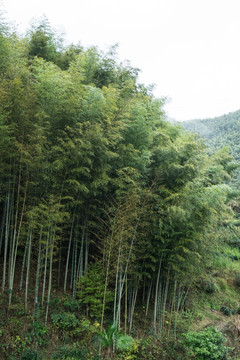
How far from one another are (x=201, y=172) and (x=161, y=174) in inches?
40.1

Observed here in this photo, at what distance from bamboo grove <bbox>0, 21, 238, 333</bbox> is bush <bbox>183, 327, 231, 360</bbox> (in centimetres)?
154

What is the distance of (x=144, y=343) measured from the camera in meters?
6.52

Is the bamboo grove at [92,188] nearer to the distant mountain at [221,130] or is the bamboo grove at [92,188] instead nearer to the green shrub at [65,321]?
the green shrub at [65,321]

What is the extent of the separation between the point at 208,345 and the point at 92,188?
14.0 ft

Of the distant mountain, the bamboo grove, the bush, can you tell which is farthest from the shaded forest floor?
the distant mountain

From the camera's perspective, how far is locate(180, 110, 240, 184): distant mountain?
105ft

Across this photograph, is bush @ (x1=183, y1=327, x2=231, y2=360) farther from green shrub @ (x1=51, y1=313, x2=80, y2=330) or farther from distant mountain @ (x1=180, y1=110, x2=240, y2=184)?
distant mountain @ (x1=180, y1=110, x2=240, y2=184)

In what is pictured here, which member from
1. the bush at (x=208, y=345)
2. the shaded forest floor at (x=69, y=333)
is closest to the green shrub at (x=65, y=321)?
the shaded forest floor at (x=69, y=333)

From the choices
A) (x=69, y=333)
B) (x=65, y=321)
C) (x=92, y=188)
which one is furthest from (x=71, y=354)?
(x=92, y=188)

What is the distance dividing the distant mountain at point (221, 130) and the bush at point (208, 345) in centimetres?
2191

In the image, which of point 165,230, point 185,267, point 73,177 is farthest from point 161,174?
point 185,267

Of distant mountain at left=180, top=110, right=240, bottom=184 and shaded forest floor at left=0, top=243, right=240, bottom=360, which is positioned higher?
distant mountain at left=180, top=110, right=240, bottom=184

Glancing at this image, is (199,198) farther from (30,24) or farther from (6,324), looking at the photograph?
(30,24)

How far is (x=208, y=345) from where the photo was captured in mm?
5645
